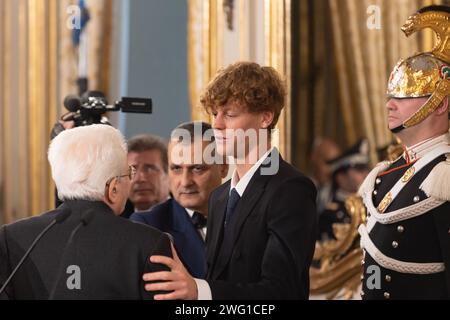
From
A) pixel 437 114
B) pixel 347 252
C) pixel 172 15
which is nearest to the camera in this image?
pixel 437 114

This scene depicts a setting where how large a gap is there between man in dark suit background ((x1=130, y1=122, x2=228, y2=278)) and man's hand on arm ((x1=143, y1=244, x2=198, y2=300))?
30.8 inches

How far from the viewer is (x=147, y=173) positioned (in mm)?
3633

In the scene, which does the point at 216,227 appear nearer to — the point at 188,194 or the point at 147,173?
the point at 188,194

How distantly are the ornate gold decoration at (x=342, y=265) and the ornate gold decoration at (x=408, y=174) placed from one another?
1456 millimetres

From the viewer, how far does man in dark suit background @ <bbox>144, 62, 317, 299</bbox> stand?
2.19 m

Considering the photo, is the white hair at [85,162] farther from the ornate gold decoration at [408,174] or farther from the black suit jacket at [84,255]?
the ornate gold decoration at [408,174]

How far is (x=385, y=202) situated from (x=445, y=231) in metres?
0.24

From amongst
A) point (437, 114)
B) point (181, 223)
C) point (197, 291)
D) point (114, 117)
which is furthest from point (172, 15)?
point (197, 291)

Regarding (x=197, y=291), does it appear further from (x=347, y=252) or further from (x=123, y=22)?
(x=123, y=22)

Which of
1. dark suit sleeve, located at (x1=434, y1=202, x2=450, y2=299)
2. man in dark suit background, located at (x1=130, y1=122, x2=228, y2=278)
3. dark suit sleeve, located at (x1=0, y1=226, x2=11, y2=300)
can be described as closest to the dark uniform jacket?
dark suit sleeve, located at (x1=434, y1=202, x2=450, y2=299)

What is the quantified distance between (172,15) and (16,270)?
2.67 meters

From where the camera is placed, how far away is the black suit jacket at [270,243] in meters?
2.20
